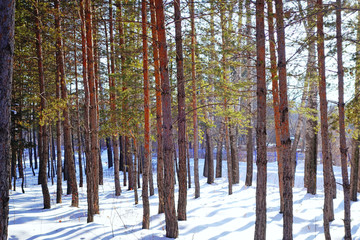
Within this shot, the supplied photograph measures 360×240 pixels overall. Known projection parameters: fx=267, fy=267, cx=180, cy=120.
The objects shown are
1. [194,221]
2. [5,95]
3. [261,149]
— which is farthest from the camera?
[194,221]

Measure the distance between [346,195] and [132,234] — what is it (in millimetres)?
5876

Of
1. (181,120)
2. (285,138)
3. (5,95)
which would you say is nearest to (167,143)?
(181,120)

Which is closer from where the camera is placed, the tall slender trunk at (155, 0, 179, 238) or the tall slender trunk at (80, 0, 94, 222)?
the tall slender trunk at (155, 0, 179, 238)

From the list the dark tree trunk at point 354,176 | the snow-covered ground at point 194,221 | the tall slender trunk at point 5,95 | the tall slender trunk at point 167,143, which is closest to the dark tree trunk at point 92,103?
the snow-covered ground at point 194,221

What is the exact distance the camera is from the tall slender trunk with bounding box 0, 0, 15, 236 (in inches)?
119

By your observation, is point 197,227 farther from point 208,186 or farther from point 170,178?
point 208,186

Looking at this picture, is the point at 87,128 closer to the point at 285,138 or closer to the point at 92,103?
the point at 92,103

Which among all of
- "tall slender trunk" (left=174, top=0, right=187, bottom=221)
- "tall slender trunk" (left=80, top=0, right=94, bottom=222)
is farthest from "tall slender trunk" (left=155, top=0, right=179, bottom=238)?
"tall slender trunk" (left=80, top=0, right=94, bottom=222)

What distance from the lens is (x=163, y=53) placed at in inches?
260

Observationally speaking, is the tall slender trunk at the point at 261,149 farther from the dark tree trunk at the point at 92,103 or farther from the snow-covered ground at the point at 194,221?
the dark tree trunk at the point at 92,103

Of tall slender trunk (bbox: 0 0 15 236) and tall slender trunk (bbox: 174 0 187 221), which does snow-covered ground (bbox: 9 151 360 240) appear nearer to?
tall slender trunk (bbox: 174 0 187 221)

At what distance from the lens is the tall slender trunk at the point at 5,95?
3.03m

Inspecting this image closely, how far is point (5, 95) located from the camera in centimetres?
306

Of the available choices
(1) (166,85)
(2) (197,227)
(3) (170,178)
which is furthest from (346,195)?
(1) (166,85)
